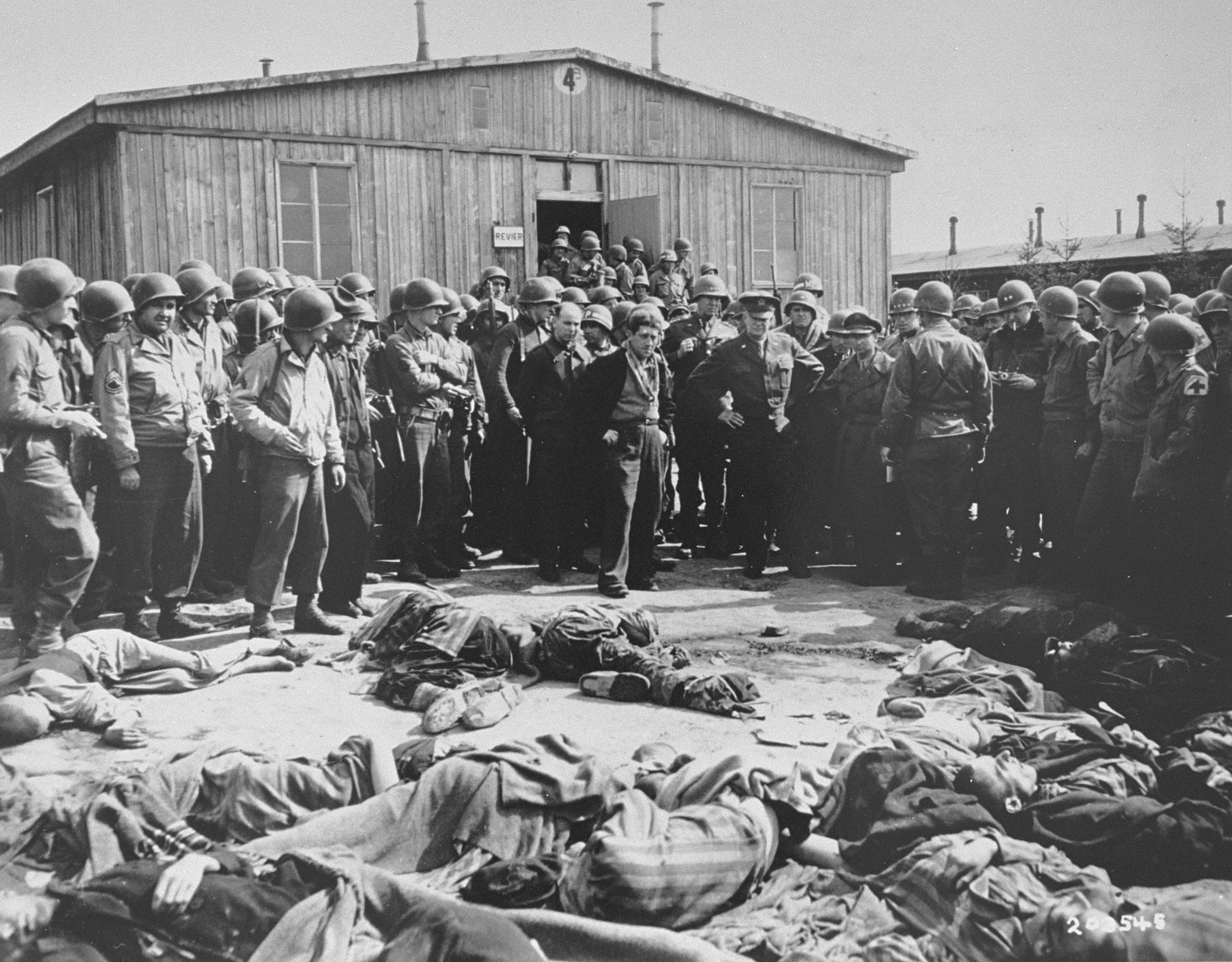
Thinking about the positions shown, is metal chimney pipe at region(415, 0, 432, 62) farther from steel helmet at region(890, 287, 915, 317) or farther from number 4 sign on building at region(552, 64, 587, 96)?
steel helmet at region(890, 287, 915, 317)

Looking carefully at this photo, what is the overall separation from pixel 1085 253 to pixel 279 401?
86.7ft

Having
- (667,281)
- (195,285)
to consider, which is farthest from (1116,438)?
(667,281)

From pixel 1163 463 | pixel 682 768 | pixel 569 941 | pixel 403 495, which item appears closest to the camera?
pixel 569 941

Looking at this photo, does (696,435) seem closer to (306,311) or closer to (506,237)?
(306,311)

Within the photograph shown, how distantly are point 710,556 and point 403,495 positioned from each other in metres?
2.95

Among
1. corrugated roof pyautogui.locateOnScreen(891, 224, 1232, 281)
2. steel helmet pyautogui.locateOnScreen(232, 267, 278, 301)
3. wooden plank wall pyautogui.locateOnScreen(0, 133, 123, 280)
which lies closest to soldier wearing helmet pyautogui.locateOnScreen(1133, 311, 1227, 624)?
steel helmet pyautogui.locateOnScreen(232, 267, 278, 301)

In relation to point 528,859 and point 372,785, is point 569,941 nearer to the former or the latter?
point 528,859

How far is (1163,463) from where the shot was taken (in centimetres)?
773

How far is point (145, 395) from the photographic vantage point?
7.66 m

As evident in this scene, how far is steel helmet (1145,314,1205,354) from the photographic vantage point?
788cm

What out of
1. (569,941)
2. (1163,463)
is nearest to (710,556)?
(1163,463)

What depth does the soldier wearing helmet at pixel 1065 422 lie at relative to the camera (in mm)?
9195

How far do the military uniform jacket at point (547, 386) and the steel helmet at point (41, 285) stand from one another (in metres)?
3.91

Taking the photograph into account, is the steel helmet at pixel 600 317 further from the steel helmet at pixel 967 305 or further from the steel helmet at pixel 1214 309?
the steel helmet at pixel 967 305
